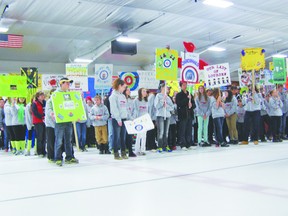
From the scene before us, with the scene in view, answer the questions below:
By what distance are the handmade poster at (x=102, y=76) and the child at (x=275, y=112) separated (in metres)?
4.39

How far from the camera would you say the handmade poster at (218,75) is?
27.1 ft

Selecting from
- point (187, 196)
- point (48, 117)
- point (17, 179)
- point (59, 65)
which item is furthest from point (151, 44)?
point (187, 196)

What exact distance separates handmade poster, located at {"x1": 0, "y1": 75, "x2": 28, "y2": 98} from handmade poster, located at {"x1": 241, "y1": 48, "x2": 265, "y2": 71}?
219 inches

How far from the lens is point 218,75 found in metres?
8.29

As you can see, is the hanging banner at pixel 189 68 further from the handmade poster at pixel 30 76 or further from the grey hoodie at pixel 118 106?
the handmade poster at pixel 30 76

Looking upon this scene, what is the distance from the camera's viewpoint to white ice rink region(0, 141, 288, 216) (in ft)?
9.02

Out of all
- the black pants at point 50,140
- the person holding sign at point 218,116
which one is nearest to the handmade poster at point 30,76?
the black pants at point 50,140

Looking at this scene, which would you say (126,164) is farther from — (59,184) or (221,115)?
(221,115)

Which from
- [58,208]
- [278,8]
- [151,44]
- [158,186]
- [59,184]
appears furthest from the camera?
[151,44]

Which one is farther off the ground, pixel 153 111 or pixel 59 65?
pixel 59 65

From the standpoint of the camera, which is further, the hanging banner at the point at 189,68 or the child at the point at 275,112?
the child at the point at 275,112

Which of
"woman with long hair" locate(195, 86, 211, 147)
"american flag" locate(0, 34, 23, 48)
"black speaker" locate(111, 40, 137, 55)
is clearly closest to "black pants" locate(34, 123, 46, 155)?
"woman with long hair" locate(195, 86, 211, 147)

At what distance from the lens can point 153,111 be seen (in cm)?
756

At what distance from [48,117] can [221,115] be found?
407 cm
